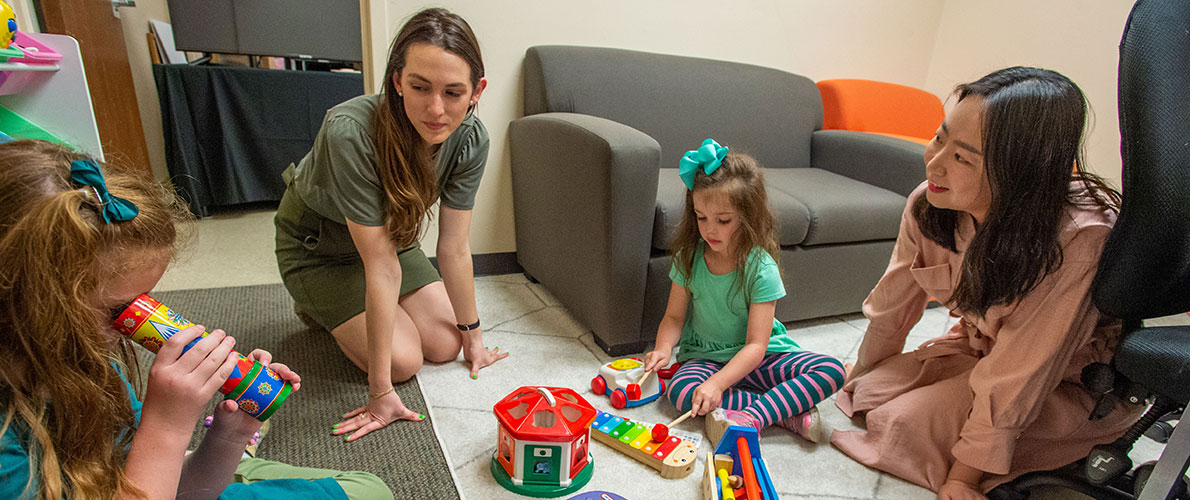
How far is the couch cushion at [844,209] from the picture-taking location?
1.62 metres

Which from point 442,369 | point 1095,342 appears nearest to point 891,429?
point 1095,342

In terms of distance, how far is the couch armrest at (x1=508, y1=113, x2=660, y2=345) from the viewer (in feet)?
4.50

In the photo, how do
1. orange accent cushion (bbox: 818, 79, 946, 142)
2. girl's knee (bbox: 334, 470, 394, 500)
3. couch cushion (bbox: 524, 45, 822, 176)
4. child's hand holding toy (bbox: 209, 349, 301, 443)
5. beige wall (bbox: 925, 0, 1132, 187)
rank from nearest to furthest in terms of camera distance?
1. child's hand holding toy (bbox: 209, 349, 301, 443)
2. girl's knee (bbox: 334, 470, 394, 500)
3. couch cushion (bbox: 524, 45, 822, 176)
4. beige wall (bbox: 925, 0, 1132, 187)
5. orange accent cushion (bbox: 818, 79, 946, 142)

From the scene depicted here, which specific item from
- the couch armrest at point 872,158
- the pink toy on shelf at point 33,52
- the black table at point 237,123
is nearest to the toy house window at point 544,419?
the pink toy on shelf at point 33,52

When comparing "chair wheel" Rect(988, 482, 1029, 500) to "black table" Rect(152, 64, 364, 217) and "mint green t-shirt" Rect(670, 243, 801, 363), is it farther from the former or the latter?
"black table" Rect(152, 64, 364, 217)

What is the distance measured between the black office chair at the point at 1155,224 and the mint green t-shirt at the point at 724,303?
0.56 metres

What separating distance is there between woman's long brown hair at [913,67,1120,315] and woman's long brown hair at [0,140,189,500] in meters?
1.16

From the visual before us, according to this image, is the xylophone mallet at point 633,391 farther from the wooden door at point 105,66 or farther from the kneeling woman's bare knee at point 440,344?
the wooden door at point 105,66

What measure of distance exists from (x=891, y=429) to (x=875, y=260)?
720 mm

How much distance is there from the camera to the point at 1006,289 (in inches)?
39.7

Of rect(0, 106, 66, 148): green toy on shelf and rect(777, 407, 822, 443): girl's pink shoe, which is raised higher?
rect(0, 106, 66, 148): green toy on shelf

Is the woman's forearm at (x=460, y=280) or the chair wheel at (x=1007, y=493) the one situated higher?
the woman's forearm at (x=460, y=280)

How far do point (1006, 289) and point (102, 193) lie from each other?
48.8 inches

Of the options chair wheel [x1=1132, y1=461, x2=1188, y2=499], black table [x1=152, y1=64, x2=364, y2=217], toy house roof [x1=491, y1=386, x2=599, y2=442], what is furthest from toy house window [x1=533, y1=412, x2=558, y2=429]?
black table [x1=152, y1=64, x2=364, y2=217]
